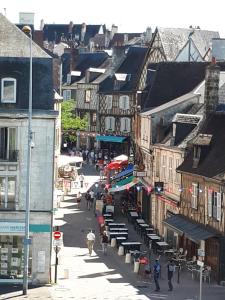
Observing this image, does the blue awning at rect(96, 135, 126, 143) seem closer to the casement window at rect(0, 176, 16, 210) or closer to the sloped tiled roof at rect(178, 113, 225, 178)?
the sloped tiled roof at rect(178, 113, 225, 178)

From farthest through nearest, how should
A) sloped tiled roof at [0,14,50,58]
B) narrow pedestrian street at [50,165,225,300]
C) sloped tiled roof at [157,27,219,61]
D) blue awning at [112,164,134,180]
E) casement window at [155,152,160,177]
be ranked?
sloped tiled roof at [157,27,219,61] < blue awning at [112,164,134,180] < casement window at [155,152,160,177] < sloped tiled roof at [0,14,50,58] < narrow pedestrian street at [50,165,225,300]

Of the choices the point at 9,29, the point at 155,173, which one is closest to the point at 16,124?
the point at 9,29

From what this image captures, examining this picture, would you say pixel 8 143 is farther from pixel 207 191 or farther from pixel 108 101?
pixel 108 101

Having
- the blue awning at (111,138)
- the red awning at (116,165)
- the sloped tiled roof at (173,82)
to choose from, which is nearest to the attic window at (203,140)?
the sloped tiled roof at (173,82)

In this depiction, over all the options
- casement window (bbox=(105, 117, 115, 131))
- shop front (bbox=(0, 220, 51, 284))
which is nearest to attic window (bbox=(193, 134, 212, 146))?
shop front (bbox=(0, 220, 51, 284))

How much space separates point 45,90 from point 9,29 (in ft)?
12.2

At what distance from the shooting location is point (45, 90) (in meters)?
35.7

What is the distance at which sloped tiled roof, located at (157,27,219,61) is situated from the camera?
80750 millimetres

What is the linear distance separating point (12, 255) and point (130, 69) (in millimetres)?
56248

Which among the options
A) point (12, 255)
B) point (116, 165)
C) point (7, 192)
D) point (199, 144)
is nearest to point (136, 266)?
point (12, 255)

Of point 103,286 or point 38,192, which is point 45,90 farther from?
point 103,286

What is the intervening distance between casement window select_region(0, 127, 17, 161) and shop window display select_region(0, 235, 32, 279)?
3325 mm

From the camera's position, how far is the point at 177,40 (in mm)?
82500

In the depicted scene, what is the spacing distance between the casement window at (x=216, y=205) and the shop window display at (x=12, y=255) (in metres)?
8.99
